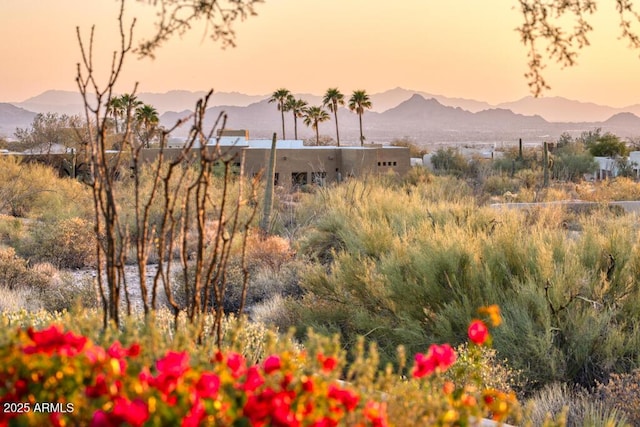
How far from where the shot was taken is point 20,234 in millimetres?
19047

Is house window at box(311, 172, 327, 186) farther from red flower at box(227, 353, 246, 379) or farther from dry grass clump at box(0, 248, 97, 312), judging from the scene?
red flower at box(227, 353, 246, 379)

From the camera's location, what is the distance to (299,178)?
4084cm

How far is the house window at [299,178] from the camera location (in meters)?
40.2

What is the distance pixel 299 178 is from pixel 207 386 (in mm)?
38637

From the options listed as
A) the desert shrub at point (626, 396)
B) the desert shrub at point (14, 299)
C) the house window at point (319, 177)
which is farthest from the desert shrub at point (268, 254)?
the house window at point (319, 177)

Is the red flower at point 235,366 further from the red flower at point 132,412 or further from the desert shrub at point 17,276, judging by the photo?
the desert shrub at point 17,276

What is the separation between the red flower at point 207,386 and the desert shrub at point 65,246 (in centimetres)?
1509

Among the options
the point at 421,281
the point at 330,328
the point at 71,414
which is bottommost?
the point at 330,328

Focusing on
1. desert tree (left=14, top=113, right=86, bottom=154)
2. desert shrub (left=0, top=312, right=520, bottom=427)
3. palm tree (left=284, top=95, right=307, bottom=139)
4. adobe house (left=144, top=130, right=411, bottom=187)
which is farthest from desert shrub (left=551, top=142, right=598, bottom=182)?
desert shrub (left=0, top=312, right=520, bottom=427)

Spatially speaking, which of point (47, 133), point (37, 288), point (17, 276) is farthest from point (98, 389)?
point (47, 133)

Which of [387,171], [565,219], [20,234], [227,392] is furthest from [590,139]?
[227,392]

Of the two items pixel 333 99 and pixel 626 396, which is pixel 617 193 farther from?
pixel 333 99

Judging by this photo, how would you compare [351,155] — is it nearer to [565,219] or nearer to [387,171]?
[387,171]

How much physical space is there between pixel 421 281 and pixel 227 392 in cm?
653
